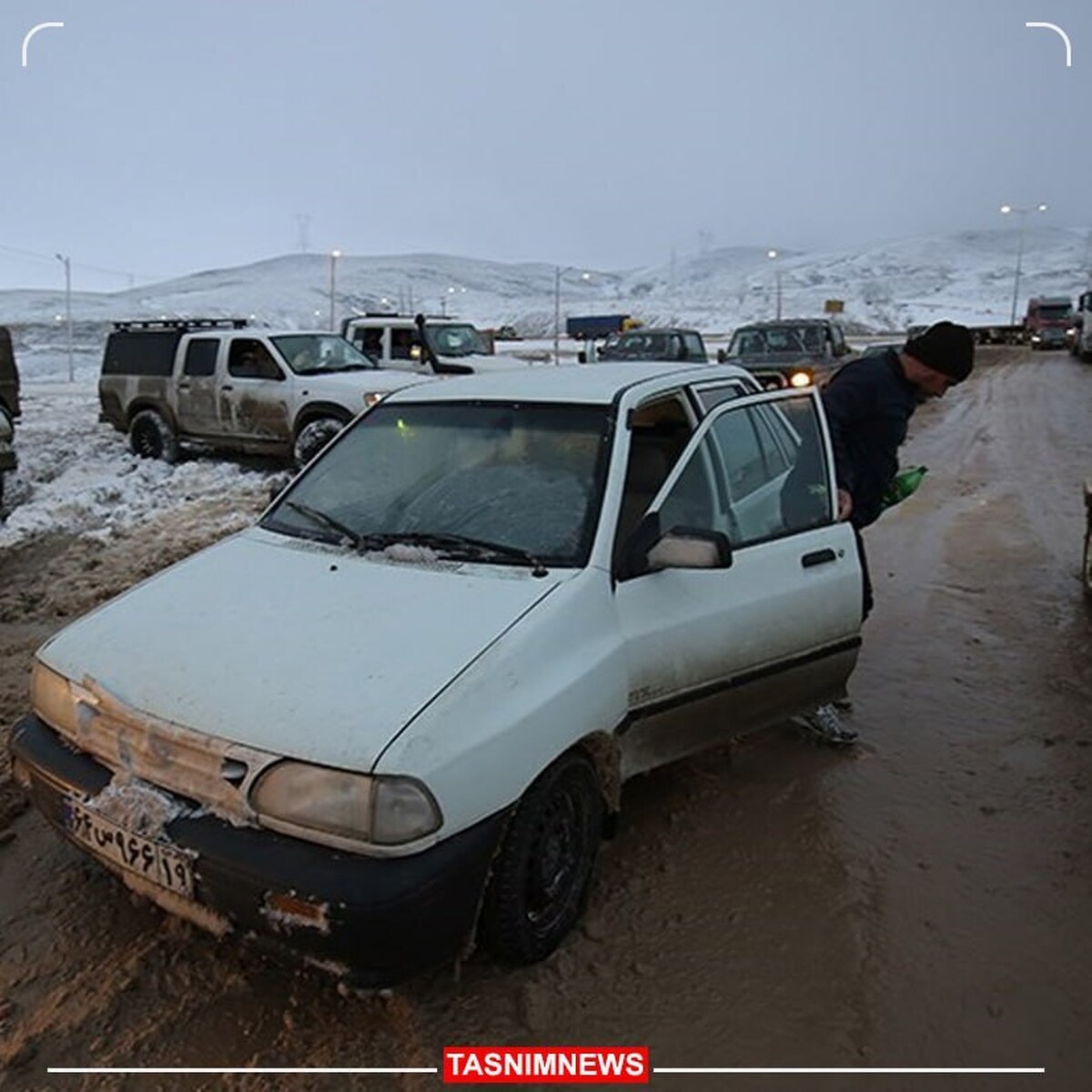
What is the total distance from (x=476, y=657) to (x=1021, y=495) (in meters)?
9.18

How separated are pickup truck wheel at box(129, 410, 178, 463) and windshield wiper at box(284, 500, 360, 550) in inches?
378

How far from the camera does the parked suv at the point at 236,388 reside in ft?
36.3

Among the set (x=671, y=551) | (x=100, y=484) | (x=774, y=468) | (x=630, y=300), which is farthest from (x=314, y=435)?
(x=630, y=300)

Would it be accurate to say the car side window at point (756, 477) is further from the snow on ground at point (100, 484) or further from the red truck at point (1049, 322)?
the red truck at point (1049, 322)

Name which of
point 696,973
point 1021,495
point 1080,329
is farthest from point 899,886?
point 1080,329

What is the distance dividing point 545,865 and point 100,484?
377 inches

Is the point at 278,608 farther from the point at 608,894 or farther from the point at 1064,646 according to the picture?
the point at 1064,646

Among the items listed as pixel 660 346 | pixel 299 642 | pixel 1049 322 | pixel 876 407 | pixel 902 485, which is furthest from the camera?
pixel 1049 322

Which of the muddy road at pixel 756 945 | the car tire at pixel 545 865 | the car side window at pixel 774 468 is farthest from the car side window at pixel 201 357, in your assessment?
the car tire at pixel 545 865

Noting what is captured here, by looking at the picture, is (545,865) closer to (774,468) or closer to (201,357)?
(774,468)

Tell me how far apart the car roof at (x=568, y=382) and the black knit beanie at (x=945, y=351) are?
2.61 ft

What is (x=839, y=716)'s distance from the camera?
15.0 ft

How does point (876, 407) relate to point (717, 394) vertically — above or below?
below

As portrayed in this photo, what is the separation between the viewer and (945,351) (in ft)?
14.2
